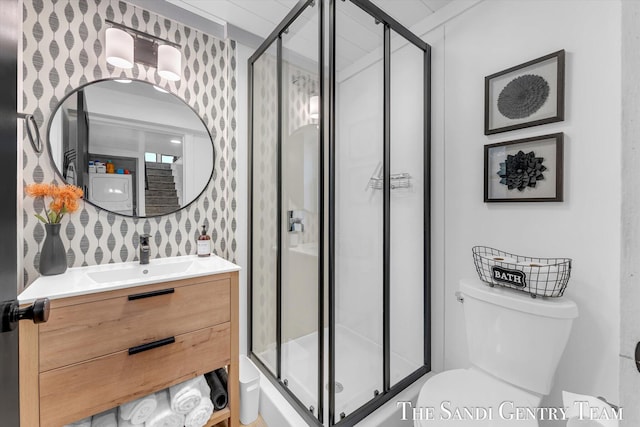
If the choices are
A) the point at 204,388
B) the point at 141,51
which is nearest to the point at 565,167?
the point at 204,388

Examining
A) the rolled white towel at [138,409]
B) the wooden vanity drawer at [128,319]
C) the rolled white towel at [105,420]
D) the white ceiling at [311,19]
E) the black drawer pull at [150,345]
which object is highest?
the white ceiling at [311,19]

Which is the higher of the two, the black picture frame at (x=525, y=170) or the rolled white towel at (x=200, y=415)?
the black picture frame at (x=525, y=170)

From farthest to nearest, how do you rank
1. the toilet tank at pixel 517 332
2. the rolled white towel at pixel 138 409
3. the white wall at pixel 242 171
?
the white wall at pixel 242 171 → the rolled white towel at pixel 138 409 → the toilet tank at pixel 517 332

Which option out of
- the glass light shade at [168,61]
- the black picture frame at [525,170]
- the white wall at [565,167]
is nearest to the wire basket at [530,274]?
the white wall at [565,167]

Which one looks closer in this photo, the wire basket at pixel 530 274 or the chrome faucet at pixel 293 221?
the wire basket at pixel 530 274

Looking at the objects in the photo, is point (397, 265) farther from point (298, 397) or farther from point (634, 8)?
point (634, 8)

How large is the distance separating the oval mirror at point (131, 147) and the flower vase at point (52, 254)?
24 cm

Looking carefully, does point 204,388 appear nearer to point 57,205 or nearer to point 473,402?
point 57,205

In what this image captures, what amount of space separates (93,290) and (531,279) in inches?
72.5

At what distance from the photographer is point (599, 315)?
1213 mm

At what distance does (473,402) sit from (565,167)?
1115mm

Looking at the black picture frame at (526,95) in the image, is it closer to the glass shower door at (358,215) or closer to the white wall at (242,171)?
the glass shower door at (358,215)

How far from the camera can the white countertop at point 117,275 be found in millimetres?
1121

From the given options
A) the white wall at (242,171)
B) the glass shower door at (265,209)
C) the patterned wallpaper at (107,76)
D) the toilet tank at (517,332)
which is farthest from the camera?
the white wall at (242,171)
